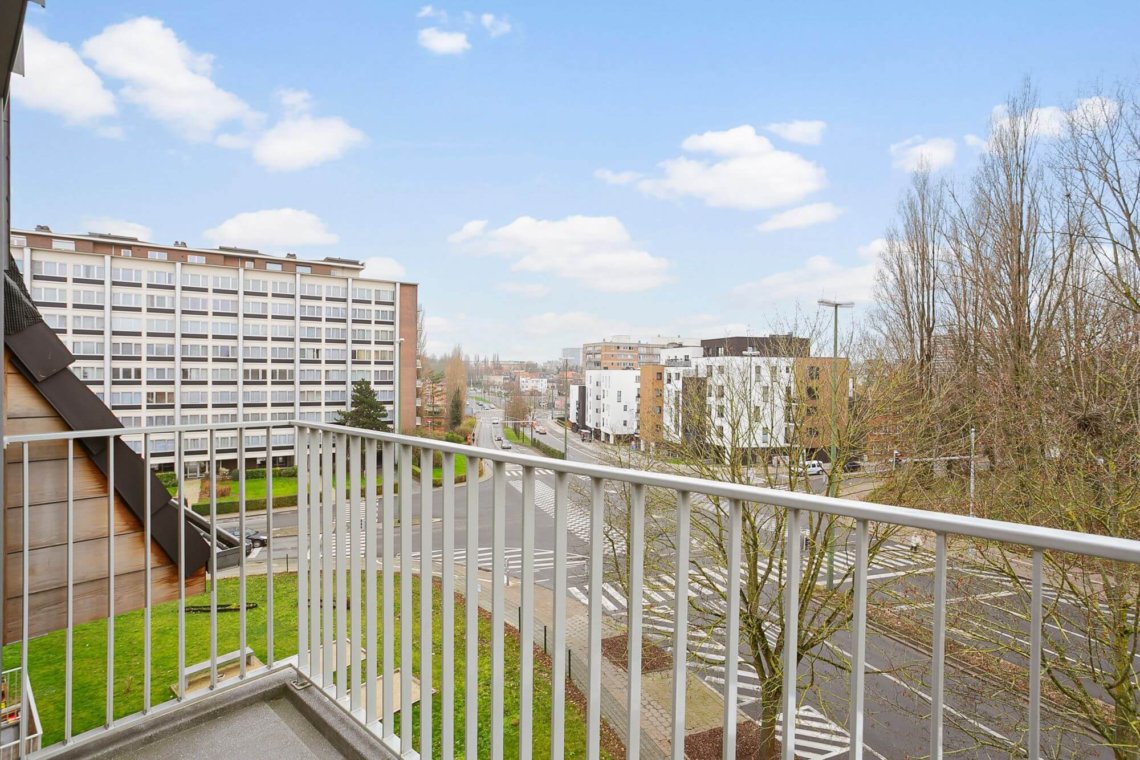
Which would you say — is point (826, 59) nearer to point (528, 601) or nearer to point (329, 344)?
point (329, 344)

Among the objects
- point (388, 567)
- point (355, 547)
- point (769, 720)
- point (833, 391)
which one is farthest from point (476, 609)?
point (833, 391)

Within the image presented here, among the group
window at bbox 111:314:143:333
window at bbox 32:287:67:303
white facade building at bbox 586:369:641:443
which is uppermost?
window at bbox 32:287:67:303

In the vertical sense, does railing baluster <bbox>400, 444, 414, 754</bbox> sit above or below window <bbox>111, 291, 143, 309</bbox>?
below

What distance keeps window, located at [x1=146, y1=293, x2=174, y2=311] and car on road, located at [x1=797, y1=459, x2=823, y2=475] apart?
15.8m

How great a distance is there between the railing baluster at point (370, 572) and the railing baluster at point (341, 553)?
105 mm

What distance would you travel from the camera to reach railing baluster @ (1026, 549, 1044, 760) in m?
0.63

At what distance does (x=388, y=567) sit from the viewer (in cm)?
167

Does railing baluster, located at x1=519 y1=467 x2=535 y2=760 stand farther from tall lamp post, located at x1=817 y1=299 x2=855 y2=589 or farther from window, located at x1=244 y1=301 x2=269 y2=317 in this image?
window, located at x1=244 y1=301 x2=269 y2=317

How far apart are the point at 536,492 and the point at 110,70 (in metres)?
10.9

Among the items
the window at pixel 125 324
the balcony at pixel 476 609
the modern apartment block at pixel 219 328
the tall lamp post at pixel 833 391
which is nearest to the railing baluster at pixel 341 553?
the balcony at pixel 476 609

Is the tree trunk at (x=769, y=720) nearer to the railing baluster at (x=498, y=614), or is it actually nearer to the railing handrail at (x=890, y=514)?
the railing baluster at (x=498, y=614)

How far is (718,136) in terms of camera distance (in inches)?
890

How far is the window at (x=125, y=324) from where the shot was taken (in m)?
14.4

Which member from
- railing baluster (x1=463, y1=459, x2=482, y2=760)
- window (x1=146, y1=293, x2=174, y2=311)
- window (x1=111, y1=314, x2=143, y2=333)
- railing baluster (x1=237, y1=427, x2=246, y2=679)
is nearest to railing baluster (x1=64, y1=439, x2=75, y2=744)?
railing baluster (x1=237, y1=427, x2=246, y2=679)
